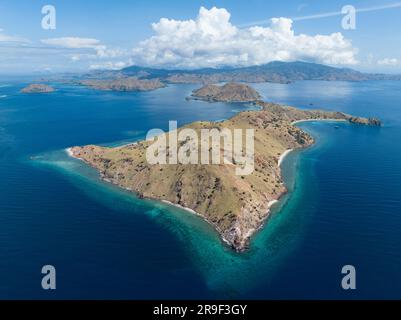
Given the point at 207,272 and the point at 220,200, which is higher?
the point at 220,200

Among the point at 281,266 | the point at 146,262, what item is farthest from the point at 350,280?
the point at 146,262

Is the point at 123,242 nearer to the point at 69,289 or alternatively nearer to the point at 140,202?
the point at 69,289
